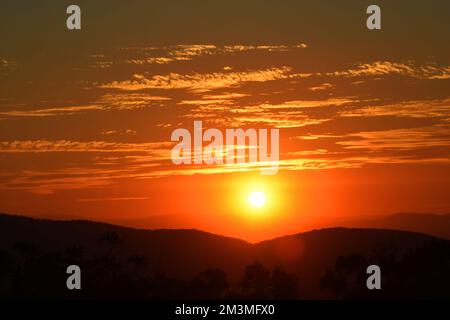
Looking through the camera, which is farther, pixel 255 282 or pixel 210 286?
pixel 255 282

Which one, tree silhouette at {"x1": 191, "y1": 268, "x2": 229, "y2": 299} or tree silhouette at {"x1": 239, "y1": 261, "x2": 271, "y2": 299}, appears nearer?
tree silhouette at {"x1": 191, "y1": 268, "x2": 229, "y2": 299}

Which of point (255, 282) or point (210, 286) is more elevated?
point (255, 282)

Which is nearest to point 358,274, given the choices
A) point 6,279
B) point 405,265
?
point 405,265

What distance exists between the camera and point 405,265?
117188 millimetres

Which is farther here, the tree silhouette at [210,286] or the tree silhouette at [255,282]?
the tree silhouette at [255,282]

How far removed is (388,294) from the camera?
364ft
